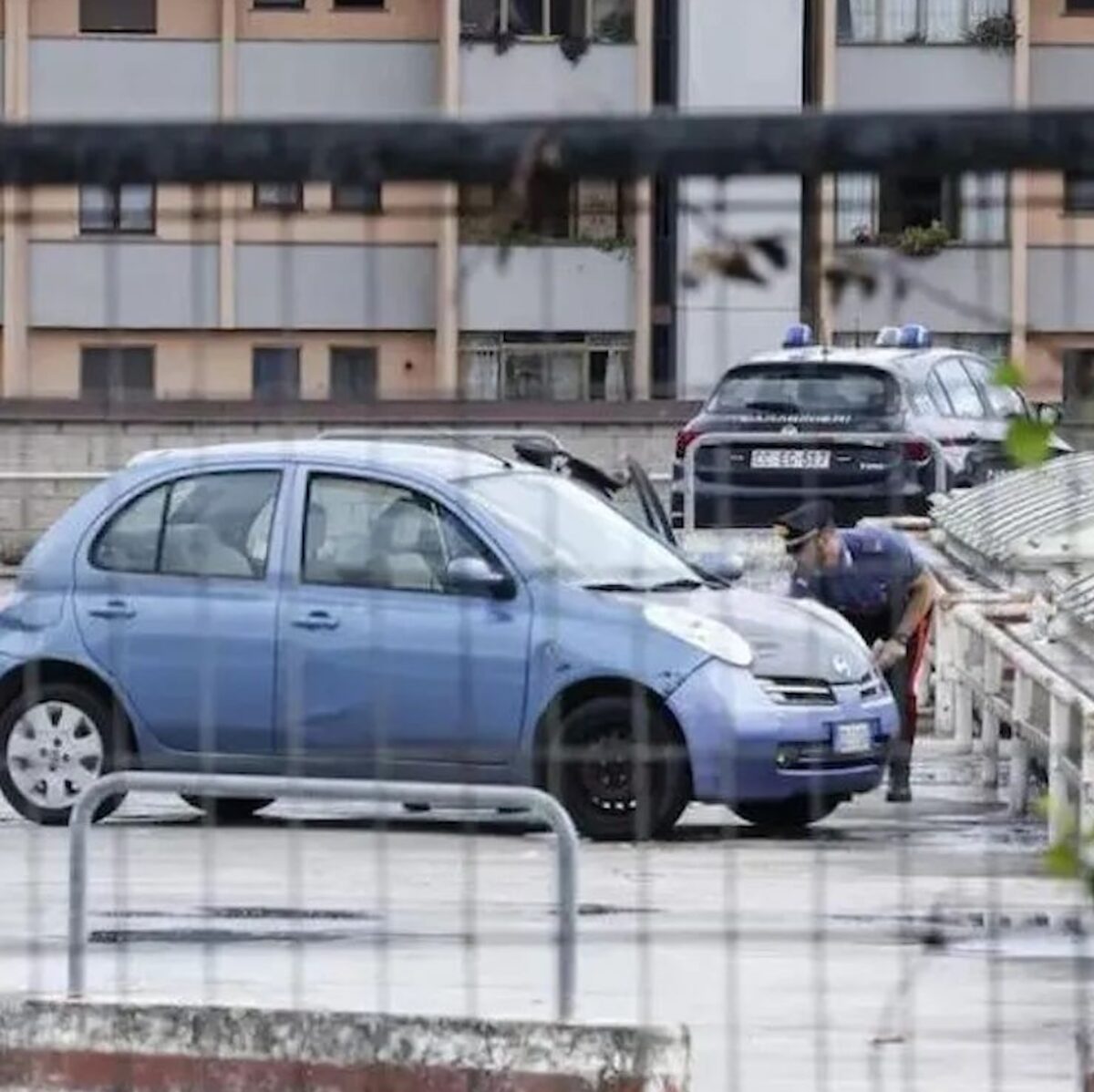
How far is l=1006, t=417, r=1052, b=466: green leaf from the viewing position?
12.2 ft

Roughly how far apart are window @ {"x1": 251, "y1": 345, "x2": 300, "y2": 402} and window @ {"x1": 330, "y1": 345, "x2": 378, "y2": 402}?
0.06 metres

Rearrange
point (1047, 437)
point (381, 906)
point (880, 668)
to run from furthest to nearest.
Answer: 1. point (880, 668)
2. point (381, 906)
3. point (1047, 437)

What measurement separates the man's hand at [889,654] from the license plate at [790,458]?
174 centimetres

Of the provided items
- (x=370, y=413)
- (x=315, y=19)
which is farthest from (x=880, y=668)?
(x=315, y=19)

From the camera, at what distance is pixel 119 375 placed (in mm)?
5609

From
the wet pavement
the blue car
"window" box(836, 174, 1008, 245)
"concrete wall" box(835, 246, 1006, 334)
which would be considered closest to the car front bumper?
the blue car

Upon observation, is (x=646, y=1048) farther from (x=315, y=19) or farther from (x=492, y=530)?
(x=315, y=19)

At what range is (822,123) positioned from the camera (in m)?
3.94

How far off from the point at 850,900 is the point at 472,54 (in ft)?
117

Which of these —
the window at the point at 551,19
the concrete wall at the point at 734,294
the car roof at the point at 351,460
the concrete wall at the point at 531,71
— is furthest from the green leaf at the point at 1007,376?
the window at the point at 551,19

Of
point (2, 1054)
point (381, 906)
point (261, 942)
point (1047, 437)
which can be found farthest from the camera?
point (381, 906)

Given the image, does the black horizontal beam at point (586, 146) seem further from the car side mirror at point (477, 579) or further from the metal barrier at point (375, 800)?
the car side mirror at point (477, 579)

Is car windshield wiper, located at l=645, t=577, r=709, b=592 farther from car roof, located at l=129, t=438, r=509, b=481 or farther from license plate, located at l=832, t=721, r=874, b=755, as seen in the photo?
license plate, located at l=832, t=721, r=874, b=755

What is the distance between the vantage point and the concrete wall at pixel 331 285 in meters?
5.46
